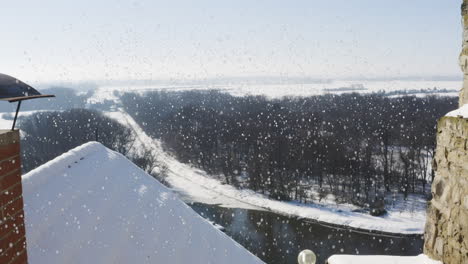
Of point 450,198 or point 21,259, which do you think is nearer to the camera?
point 21,259

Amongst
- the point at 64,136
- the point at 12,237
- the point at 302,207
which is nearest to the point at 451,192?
the point at 12,237

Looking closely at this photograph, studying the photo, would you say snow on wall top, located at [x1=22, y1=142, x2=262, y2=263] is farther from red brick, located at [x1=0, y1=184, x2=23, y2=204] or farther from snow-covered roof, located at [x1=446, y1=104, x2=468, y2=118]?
snow-covered roof, located at [x1=446, y1=104, x2=468, y2=118]

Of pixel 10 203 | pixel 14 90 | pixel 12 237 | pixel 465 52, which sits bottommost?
pixel 12 237

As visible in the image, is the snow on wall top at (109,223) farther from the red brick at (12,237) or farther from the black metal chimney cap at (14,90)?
the black metal chimney cap at (14,90)

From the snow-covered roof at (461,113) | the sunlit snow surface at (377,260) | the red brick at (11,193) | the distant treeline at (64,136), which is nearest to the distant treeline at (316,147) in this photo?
the distant treeline at (64,136)

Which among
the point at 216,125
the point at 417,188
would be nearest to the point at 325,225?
the point at 417,188

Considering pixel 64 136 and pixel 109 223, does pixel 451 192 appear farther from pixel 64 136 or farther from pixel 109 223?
pixel 64 136

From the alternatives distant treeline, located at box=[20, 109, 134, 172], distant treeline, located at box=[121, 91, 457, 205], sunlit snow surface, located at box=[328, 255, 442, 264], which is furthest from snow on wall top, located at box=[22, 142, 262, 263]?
distant treeline, located at box=[20, 109, 134, 172]

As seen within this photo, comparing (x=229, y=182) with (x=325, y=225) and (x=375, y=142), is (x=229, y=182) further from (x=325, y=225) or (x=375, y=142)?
(x=375, y=142)
